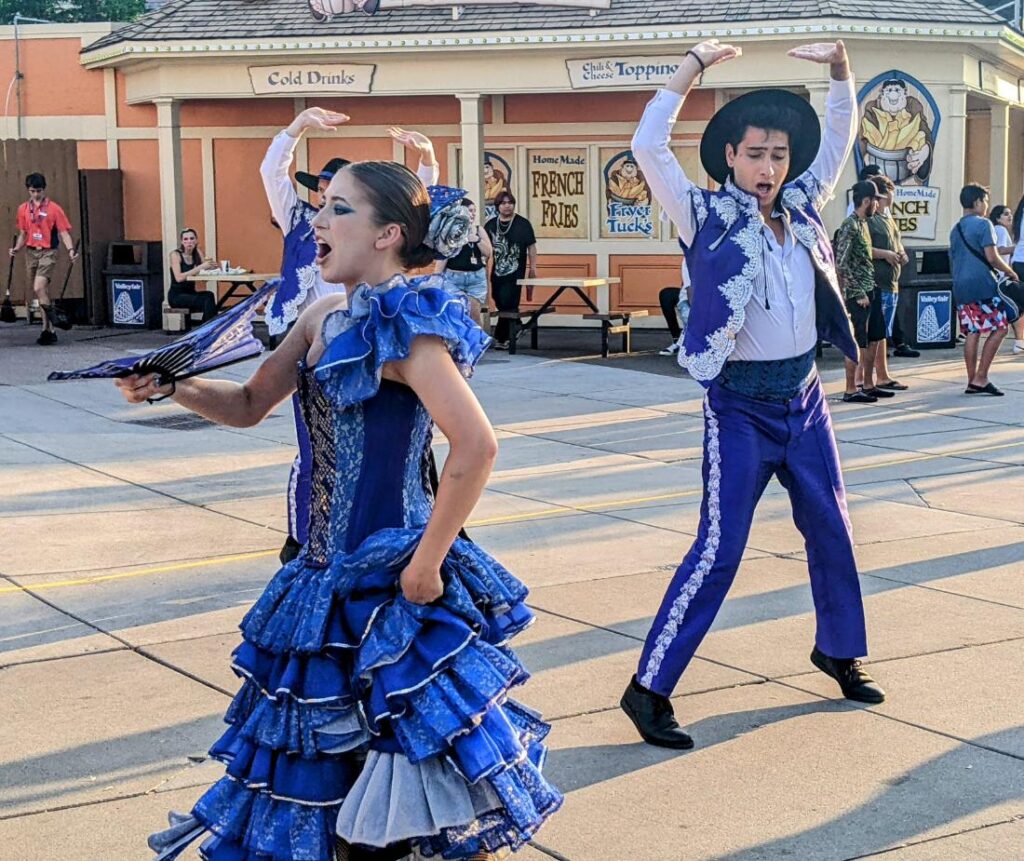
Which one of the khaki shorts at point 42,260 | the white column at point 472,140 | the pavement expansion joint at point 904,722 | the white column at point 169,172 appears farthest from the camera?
the white column at point 169,172

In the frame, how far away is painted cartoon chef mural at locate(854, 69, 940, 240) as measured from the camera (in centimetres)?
1702

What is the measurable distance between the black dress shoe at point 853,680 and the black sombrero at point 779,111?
163cm

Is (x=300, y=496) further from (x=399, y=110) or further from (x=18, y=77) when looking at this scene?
(x=18, y=77)

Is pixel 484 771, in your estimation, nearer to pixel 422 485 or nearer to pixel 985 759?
pixel 422 485

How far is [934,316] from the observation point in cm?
1698

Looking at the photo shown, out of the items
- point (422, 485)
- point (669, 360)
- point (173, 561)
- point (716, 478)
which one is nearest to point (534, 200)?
point (669, 360)

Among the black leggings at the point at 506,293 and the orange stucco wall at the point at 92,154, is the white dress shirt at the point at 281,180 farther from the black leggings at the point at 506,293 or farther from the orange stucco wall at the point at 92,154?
the orange stucco wall at the point at 92,154

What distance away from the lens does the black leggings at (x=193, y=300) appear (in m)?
18.2

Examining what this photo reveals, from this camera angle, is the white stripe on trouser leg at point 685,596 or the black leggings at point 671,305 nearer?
the white stripe on trouser leg at point 685,596

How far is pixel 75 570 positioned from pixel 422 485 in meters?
4.13

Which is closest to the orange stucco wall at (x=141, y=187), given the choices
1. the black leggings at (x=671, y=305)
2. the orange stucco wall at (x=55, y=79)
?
the orange stucco wall at (x=55, y=79)

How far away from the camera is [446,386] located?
11.0 ft

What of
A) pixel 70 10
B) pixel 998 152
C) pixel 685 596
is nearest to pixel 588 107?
pixel 998 152

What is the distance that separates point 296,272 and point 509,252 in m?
9.93
